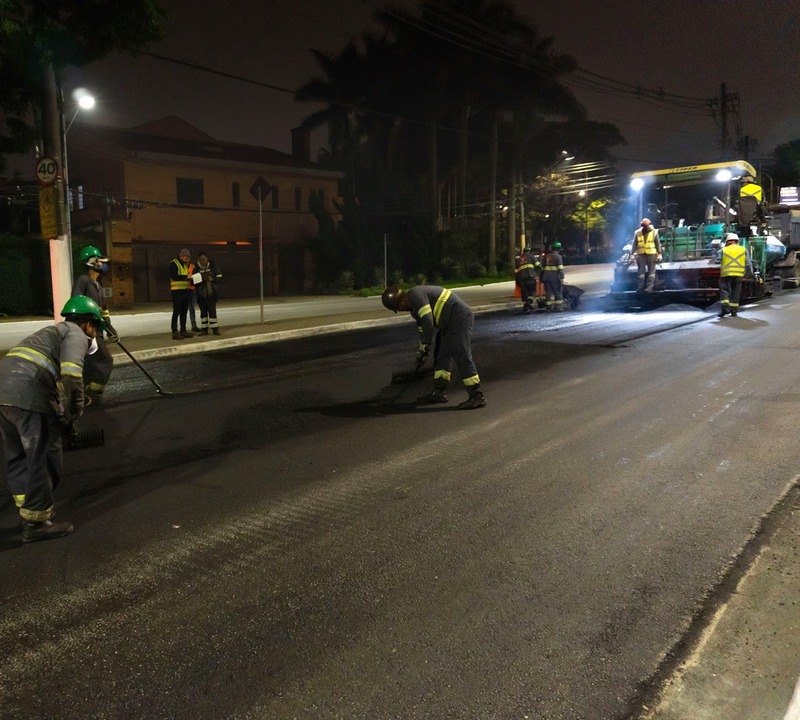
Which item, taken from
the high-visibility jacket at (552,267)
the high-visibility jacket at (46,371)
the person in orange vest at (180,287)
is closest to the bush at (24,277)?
the person in orange vest at (180,287)

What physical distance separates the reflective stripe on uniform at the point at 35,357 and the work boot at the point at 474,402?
4365mm

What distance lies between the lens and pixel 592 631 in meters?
3.37

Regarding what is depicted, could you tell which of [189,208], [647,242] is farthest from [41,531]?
[189,208]

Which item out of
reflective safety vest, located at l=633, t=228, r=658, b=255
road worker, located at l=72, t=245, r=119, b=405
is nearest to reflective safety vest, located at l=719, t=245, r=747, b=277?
reflective safety vest, located at l=633, t=228, r=658, b=255

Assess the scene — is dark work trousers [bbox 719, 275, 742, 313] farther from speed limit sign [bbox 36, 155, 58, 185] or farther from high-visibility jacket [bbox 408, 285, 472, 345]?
speed limit sign [bbox 36, 155, 58, 185]

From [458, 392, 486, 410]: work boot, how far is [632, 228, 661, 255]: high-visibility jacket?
1023 cm

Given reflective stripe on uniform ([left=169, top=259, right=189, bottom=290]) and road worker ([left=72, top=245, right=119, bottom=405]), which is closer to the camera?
road worker ([left=72, top=245, right=119, bottom=405])

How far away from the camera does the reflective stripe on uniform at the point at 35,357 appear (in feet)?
14.7

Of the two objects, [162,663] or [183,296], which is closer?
[162,663]

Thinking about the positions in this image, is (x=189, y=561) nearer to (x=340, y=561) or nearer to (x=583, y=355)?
(x=340, y=561)

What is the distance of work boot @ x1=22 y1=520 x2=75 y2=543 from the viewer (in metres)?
4.48

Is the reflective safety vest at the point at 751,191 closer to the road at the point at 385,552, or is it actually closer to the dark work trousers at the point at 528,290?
the dark work trousers at the point at 528,290

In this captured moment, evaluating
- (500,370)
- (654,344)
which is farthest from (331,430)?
(654,344)

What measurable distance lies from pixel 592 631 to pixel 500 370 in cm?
690
